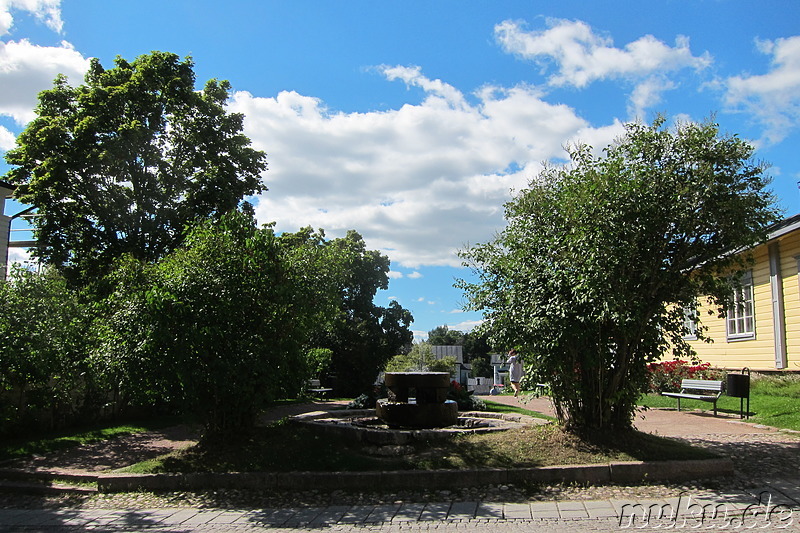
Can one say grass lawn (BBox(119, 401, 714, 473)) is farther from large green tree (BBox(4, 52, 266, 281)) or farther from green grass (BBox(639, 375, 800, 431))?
large green tree (BBox(4, 52, 266, 281))

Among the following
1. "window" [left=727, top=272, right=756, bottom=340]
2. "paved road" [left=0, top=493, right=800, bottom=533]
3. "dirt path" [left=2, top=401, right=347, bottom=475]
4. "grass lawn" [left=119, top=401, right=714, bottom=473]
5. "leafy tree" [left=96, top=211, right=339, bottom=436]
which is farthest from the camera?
"window" [left=727, top=272, right=756, bottom=340]

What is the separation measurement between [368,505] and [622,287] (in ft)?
14.0

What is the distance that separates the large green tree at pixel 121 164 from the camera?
1688cm

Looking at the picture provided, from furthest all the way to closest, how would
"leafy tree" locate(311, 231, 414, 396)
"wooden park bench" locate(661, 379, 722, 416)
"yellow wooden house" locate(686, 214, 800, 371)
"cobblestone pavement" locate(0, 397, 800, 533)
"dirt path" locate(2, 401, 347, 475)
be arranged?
"leafy tree" locate(311, 231, 414, 396), "yellow wooden house" locate(686, 214, 800, 371), "wooden park bench" locate(661, 379, 722, 416), "dirt path" locate(2, 401, 347, 475), "cobblestone pavement" locate(0, 397, 800, 533)

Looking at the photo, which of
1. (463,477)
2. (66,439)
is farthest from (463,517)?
(66,439)

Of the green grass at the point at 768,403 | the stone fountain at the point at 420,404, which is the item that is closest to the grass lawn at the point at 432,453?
the stone fountain at the point at 420,404

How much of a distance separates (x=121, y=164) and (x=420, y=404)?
1237 centimetres

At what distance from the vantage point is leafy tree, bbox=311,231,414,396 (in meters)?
27.2

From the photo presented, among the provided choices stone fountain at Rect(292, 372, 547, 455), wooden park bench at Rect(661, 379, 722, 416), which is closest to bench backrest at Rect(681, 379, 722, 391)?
wooden park bench at Rect(661, 379, 722, 416)

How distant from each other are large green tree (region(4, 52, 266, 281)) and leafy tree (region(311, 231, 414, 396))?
26.4 feet

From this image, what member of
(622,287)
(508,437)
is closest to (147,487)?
(508,437)

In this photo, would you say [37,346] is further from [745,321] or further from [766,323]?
[745,321]

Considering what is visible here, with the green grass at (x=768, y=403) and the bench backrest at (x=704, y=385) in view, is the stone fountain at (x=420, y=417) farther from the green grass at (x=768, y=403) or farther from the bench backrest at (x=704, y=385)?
the bench backrest at (x=704, y=385)

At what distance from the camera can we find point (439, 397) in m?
10.7
